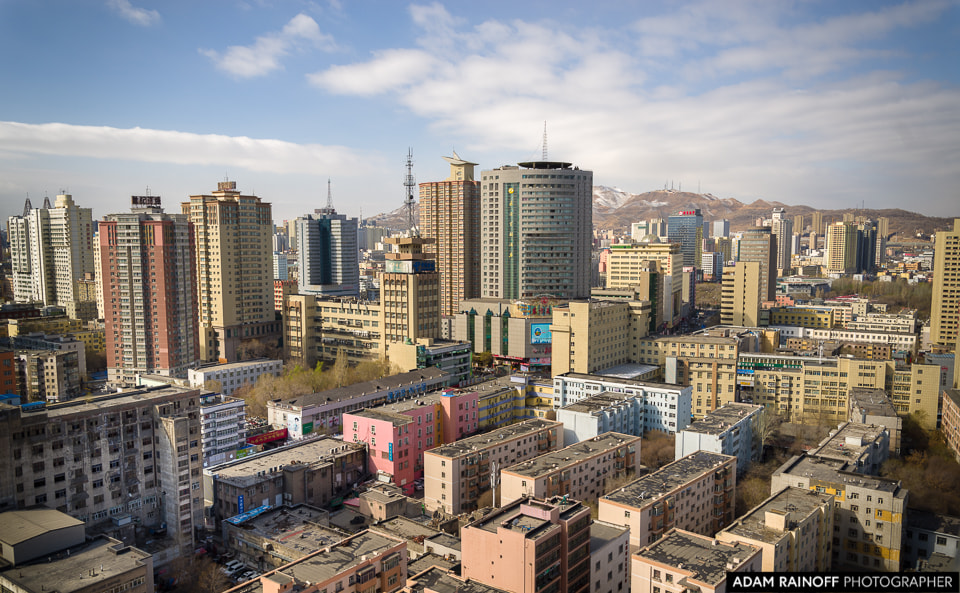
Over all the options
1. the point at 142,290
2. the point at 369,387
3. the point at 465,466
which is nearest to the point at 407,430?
the point at 465,466

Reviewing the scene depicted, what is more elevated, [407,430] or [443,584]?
[407,430]

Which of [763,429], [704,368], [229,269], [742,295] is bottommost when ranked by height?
[763,429]

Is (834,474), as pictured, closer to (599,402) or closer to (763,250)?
(599,402)

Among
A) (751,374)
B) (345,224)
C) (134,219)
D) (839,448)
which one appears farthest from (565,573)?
(345,224)

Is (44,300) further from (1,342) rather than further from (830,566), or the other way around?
(830,566)

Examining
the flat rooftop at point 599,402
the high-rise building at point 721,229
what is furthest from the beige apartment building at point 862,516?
the high-rise building at point 721,229

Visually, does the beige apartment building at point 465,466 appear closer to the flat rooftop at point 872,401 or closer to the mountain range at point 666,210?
the flat rooftop at point 872,401

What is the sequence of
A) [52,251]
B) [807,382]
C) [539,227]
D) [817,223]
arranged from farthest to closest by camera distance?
[817,223] < [52,251] < [539,227] < [807,382]

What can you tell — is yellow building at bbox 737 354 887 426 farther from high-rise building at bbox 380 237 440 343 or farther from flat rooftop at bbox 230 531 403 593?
flat rooftop at bbox 230 531 403 593
